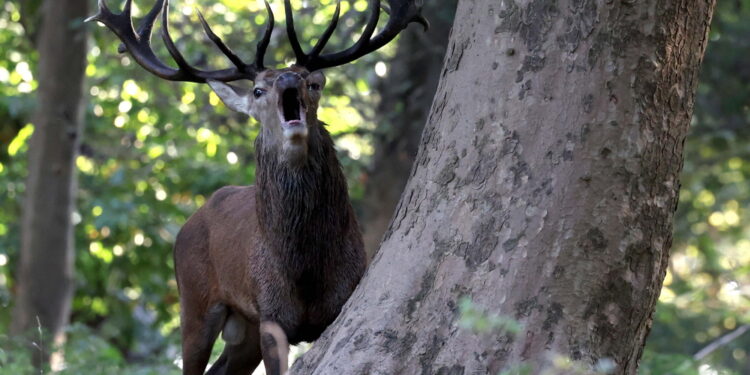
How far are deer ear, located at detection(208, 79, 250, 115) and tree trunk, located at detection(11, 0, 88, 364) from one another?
215 inches

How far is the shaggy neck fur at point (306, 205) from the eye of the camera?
5891 millimetres

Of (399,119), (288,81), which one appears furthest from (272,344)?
(399,119)

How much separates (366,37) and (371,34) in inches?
1.3

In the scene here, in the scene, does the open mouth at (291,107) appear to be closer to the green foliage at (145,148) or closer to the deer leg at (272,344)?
the deer leg at (272,344)

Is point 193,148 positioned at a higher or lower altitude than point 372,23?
lower

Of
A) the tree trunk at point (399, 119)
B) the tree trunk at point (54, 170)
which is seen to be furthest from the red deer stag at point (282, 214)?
the tree trunk at point (54, 170)

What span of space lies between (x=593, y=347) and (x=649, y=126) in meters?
0.91

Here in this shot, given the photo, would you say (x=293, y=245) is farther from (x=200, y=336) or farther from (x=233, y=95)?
(x=200, y=336)

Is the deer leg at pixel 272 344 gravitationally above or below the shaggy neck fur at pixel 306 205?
below

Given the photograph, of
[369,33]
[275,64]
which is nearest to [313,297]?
[369,33]

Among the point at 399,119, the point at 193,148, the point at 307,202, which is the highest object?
the point at 399,119

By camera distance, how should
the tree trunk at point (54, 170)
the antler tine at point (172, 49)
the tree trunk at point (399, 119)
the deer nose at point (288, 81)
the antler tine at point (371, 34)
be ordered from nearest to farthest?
1. the deer nose at point (288, 81)
2. the antler tine at point (172, 49)
3. the antler tine at point (371, 34)
4. the tree trunk at point (399, 119)
5. the tree trunk at point (54, 170)

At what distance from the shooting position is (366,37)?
6.28 meters

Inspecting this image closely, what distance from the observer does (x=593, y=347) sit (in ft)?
15.1
